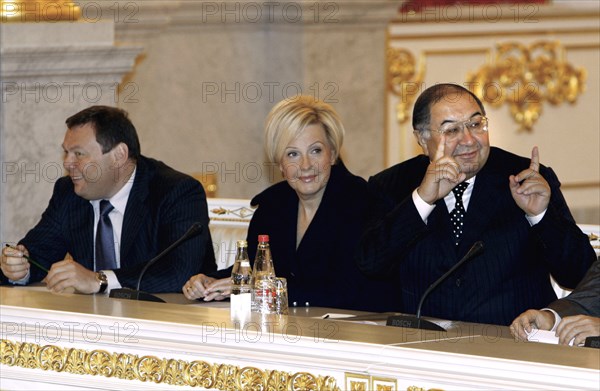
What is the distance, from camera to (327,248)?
4156 mm

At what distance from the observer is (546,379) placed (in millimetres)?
2520

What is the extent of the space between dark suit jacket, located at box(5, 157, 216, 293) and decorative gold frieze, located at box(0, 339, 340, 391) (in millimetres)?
1033

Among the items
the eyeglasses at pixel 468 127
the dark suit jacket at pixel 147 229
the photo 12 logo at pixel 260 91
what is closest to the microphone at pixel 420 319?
the eyeglasses at pixel 468 127

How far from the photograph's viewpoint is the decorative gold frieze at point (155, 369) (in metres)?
2.85

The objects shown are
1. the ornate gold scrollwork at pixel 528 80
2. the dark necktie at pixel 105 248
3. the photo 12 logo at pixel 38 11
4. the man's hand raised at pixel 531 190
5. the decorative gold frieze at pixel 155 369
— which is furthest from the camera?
the ornate gold scrollwork at pixel 528 80

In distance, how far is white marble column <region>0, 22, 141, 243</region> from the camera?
5.38m

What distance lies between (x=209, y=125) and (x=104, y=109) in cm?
270

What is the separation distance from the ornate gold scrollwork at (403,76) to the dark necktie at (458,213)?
12.8 ft

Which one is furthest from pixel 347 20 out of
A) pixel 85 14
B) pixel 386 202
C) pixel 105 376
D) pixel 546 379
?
pixel 546 379

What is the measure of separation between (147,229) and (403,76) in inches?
141

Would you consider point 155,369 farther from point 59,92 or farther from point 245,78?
point 245,78

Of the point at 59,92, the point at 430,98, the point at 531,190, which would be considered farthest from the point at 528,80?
the point at 531,190

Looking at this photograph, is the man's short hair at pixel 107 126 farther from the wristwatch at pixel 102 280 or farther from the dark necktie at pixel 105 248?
the wristwatch at pixel 102 280

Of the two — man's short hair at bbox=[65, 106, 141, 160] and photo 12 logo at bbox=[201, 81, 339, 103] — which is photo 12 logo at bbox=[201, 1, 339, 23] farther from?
man's short hair at bbox=[65, 106, 141, 160]
